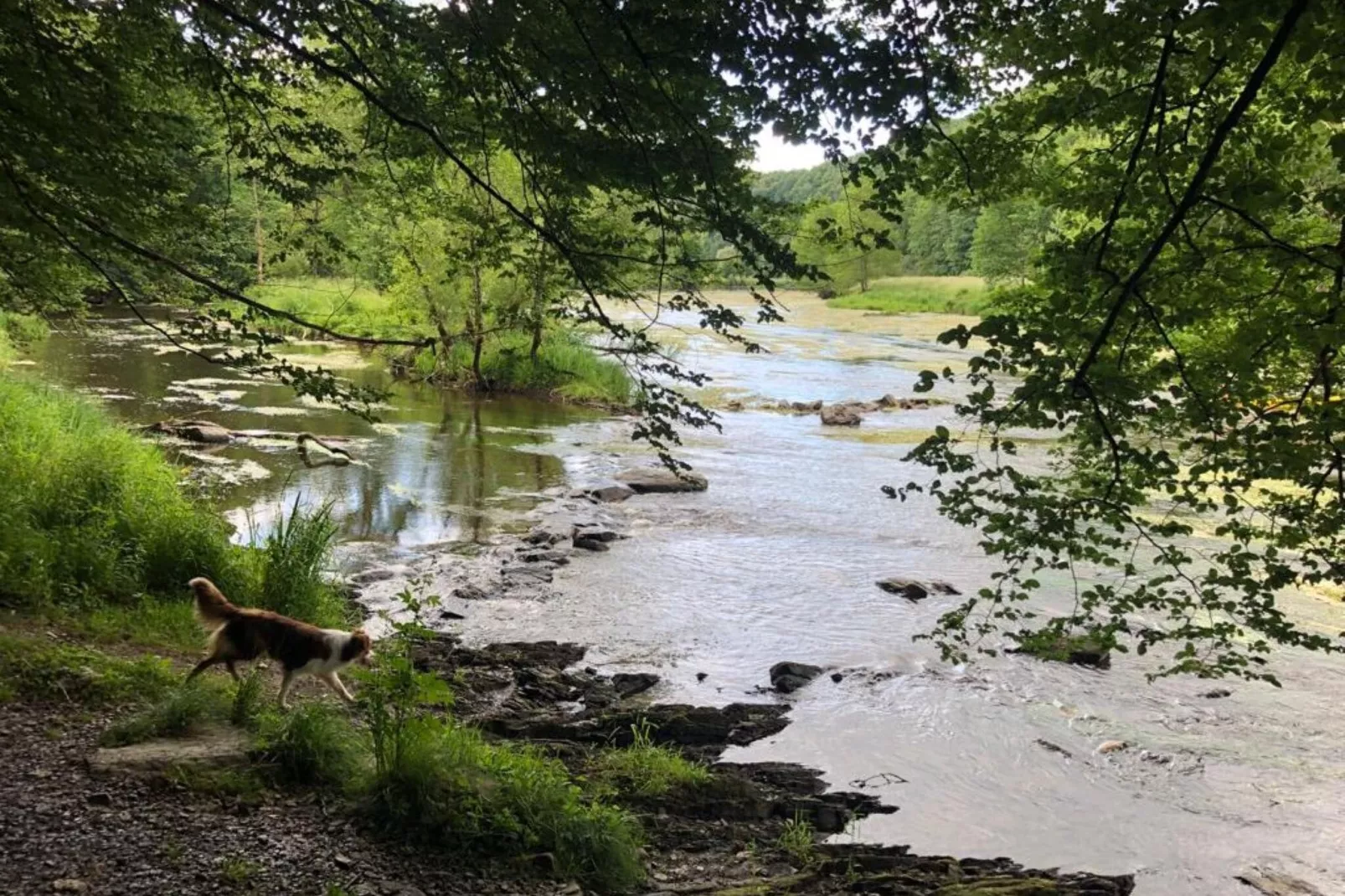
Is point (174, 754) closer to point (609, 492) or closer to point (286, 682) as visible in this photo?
point (286, 682)

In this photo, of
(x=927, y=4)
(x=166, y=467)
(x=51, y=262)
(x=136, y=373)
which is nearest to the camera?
(x=927, y=4)

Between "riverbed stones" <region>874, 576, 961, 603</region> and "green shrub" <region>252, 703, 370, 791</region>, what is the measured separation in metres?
7.90

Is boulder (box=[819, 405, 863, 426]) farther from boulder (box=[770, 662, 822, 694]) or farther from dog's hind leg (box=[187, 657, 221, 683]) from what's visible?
dog's hind leg (box=[187, 657, 221, 683])

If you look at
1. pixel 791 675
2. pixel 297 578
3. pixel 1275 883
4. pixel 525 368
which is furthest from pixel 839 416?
pixel 1275 883

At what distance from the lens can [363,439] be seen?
63.0ft

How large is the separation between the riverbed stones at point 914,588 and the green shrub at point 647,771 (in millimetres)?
5512

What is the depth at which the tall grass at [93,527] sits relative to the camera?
7.19 meters

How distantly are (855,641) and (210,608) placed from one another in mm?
6662

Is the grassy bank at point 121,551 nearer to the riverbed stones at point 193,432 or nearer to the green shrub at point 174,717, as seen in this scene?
the green shrub at point 174,717

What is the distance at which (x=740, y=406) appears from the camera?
25625 millimetres

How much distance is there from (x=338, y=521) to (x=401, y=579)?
2.85 m

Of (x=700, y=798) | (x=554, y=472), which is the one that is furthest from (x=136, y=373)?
(x=700, y=798)

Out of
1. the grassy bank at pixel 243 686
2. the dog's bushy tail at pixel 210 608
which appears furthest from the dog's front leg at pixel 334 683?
the dog's bushy tail at pixel 210 608

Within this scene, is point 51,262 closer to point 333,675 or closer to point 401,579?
point 333,675
